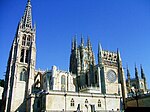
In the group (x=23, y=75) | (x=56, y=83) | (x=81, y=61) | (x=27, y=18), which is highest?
(x=27, y=18)

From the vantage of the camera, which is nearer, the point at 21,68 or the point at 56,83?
the point at 56,83

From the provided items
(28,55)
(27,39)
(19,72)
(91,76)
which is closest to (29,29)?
(27,39)

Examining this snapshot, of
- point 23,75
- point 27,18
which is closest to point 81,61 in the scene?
point 23,75

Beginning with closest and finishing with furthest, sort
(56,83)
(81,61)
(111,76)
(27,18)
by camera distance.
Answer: (56,83) < (111,76) < (27,18) < (81,61)

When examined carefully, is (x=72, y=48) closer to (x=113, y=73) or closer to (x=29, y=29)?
(x=29, y=29)

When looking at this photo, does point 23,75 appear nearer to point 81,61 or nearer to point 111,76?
point 81,61

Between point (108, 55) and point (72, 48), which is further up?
point (72, 48)

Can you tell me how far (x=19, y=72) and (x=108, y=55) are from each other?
26.9 metres

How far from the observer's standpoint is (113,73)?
171 feet

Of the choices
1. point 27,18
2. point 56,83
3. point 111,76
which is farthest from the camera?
point 27,18

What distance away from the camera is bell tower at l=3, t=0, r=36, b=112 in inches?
1815

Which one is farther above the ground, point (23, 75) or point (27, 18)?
point (27, 18)

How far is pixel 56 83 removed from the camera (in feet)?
166

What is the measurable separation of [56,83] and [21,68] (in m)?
11.0
